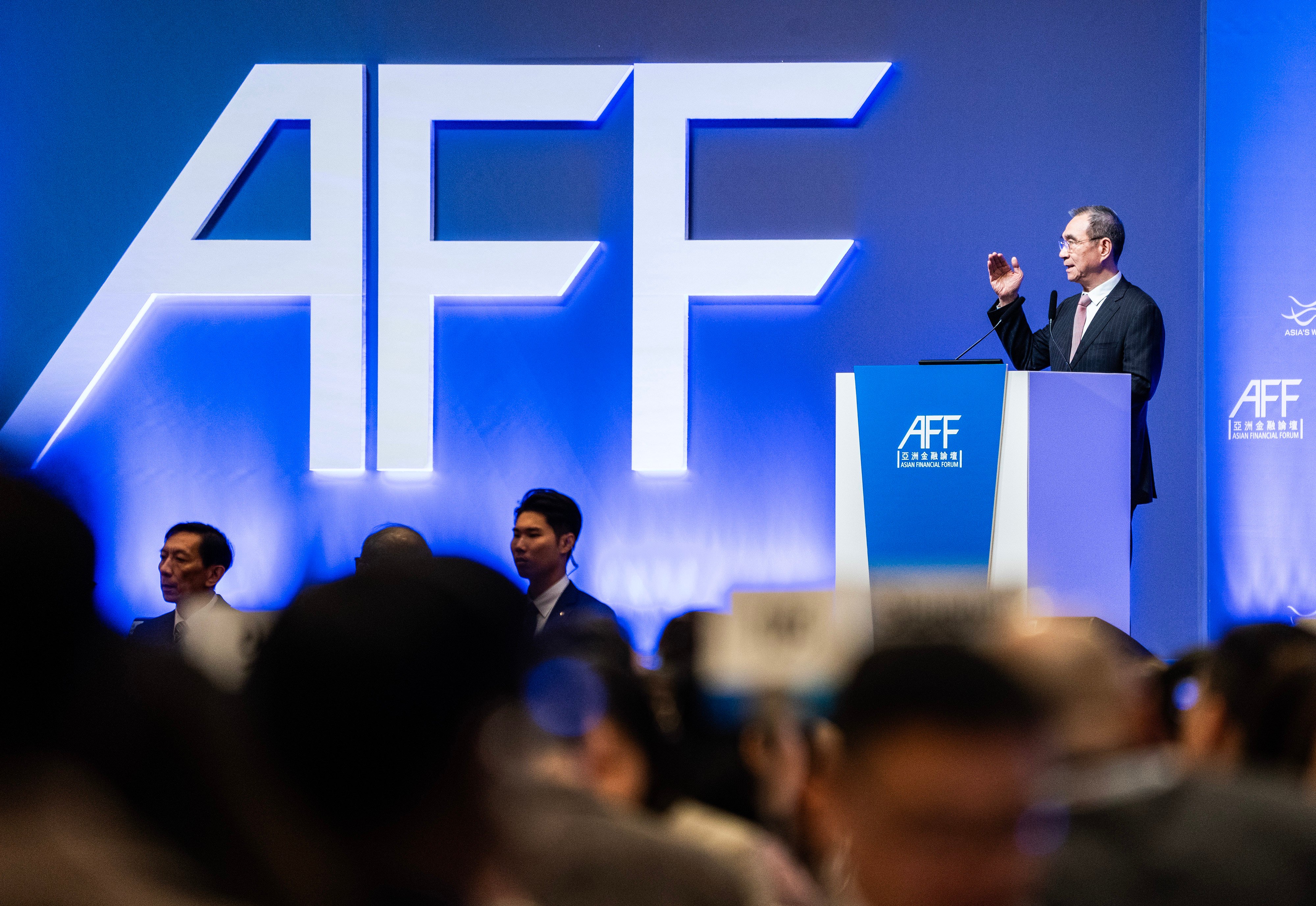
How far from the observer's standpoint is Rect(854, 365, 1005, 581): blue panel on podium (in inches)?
166

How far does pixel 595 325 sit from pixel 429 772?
5476 millimetres

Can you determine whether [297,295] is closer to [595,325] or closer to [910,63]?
[595,325]

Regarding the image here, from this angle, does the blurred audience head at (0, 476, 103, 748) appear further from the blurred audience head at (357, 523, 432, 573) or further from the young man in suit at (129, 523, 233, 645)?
the young man in suit at (129, 523, 233, 645)

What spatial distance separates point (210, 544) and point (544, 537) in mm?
1442

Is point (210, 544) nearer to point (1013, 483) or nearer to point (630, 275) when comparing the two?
point (630, 275)

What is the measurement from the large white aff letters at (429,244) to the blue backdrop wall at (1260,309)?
10.3 feet

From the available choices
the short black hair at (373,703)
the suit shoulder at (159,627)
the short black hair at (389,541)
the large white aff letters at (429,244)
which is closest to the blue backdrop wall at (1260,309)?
the large white aff letters at (429,244)

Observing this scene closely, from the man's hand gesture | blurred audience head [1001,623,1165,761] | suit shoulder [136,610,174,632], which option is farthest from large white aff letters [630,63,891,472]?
blurred audience head [1001,623,1165,761]

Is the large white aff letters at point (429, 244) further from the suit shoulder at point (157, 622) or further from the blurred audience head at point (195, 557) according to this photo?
the suit shoulder at point (157, 622)

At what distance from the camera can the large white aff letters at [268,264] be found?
632 cm

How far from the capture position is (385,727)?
1013mm

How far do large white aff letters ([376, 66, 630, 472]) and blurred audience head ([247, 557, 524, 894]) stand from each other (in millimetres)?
5345

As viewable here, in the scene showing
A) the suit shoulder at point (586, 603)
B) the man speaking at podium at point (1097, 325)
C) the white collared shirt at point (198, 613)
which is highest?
the man speaking at podium at point (1097, 325)

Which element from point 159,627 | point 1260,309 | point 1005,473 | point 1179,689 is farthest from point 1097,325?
point 159,627
